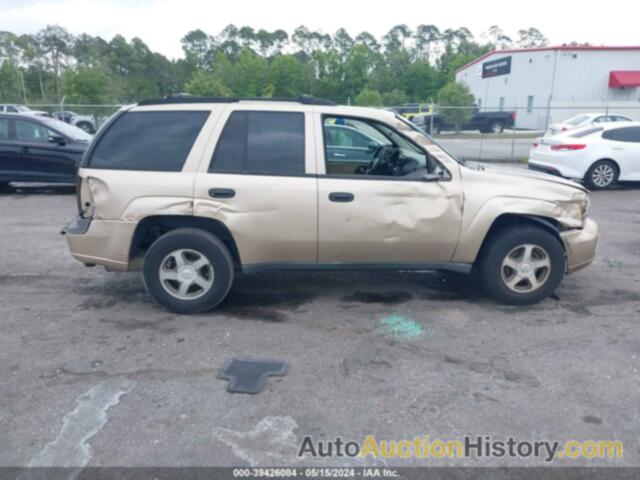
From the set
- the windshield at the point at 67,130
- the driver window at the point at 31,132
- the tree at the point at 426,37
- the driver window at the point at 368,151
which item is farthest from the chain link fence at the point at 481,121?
the tree at the point at 426,37

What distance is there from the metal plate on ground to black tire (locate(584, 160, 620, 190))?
10.3 m

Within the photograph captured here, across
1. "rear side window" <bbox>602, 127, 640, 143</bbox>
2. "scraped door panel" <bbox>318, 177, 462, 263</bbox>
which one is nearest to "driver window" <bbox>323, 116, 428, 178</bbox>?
"scraped door panel" <bbox>318, 177, 462, 263</bbox>

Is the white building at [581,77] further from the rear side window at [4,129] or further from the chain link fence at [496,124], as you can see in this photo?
the rear side window at [4,129]

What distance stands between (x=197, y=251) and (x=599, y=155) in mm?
10198

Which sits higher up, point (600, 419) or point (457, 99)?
point (457, 99)

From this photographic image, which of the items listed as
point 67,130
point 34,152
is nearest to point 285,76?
point 67,130

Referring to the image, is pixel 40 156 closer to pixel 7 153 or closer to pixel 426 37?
pixel 7 153

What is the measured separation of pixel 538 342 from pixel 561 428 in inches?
47.7

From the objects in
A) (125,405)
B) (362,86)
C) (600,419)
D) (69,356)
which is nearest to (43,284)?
(69,356)

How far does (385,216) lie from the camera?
467cm

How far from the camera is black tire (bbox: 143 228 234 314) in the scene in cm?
460

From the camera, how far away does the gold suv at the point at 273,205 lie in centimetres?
459

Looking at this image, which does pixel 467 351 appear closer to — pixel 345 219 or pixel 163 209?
Result: pixel 345 219

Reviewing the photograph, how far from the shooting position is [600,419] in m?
3.23
